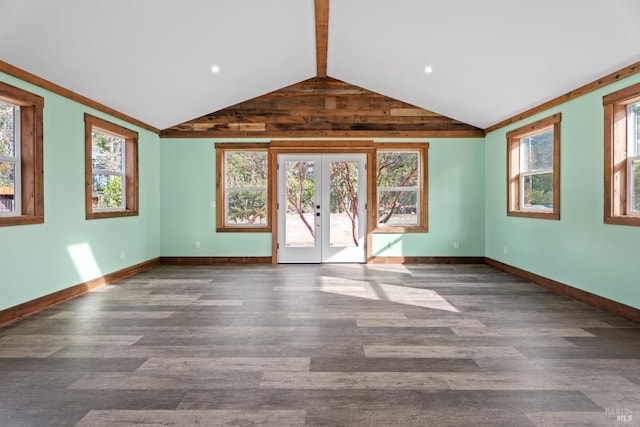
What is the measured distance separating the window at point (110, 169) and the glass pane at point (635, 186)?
6318 mm

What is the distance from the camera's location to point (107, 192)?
591cm

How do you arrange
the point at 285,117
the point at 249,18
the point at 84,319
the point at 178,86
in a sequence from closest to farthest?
the point at 84,319 < the point at 249,18 < the point at 178,86 < the point at 285,117

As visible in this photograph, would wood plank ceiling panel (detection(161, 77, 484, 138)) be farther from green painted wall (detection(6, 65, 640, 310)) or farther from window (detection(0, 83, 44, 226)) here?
window (detection(0, 83, 44, 226))

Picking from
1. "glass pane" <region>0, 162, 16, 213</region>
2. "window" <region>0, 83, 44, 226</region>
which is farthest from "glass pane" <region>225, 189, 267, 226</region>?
"glass pane" <region>0, 162, 16, 213</region>

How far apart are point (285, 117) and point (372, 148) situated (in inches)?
67.2

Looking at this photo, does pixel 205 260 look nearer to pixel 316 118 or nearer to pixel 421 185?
pixel 316 118

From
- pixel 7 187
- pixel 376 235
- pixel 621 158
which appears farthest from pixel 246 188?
pixel 621 158

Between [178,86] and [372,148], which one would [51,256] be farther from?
[372,148]

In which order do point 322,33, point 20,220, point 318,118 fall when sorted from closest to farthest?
point 20,220, point 322,33, point 318,118

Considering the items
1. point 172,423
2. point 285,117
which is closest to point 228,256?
point 285,117

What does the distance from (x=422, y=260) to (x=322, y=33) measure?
4309mm

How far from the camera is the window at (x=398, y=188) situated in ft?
24.6

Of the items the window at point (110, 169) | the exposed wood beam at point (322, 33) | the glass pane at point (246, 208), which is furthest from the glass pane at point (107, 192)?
the exposed wood beam at point (322, 33)

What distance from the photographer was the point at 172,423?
2.06 m
